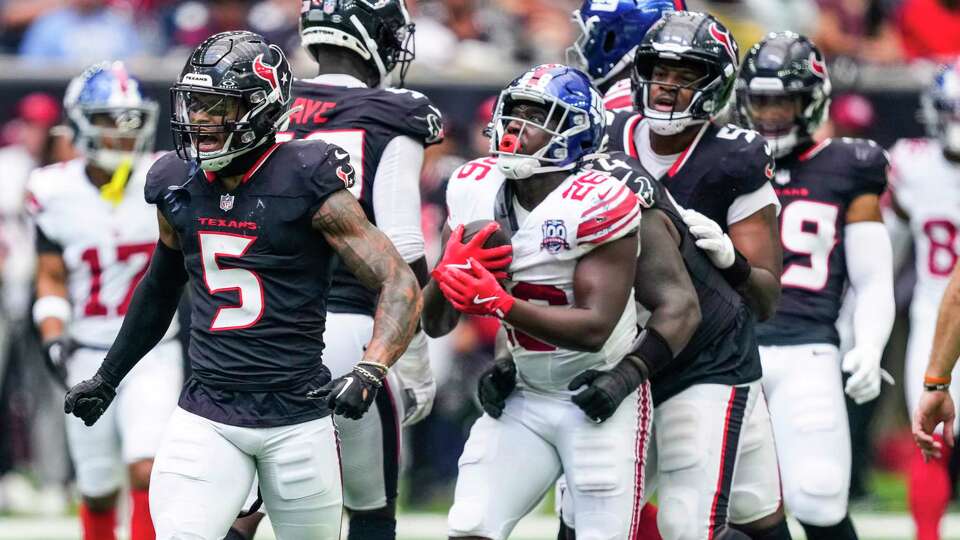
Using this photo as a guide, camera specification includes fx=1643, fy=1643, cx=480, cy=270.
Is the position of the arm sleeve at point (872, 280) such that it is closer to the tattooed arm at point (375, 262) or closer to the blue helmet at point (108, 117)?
the tattooed arm at point (375, 262)

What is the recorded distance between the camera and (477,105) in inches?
353

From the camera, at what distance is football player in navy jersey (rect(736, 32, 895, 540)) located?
575cm

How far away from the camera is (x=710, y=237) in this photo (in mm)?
4734

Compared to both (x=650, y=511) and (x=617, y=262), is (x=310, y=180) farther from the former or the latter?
(x=650, y=511)

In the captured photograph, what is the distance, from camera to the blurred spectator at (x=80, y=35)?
9.59m

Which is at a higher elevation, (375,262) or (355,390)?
(375,262)

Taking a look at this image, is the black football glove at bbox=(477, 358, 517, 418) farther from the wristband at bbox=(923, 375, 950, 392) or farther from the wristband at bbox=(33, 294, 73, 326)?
the wristband at bbox=(33, 294, 73, 326)

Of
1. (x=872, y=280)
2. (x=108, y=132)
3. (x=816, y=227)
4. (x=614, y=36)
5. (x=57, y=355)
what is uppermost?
(x=614, y=36)

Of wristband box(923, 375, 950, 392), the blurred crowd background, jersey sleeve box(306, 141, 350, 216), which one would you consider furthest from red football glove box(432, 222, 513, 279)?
the blurred crowd background

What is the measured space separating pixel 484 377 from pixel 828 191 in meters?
1.78

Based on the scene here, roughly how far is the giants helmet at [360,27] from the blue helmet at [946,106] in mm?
2566

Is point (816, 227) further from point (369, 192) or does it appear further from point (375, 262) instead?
point (375, 262)

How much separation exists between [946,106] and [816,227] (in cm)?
124

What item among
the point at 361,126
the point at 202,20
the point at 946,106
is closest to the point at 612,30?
the point at 361,126
